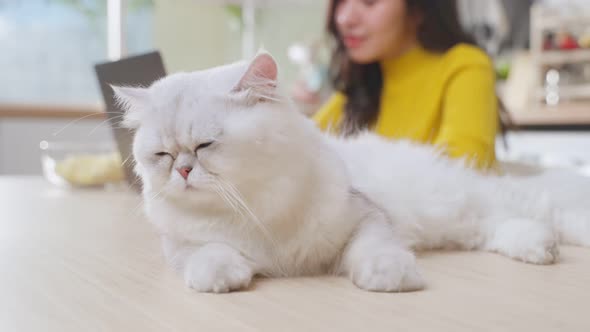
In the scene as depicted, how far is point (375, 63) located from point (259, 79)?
1467mm

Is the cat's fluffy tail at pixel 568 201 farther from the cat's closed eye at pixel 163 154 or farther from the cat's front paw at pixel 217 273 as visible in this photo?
the cat's closed eye at pixel 163 154

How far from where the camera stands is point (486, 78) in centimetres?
183

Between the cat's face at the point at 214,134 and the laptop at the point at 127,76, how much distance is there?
22cm

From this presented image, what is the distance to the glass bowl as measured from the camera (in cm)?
184

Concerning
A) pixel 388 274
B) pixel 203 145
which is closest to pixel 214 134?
pixel 203 145

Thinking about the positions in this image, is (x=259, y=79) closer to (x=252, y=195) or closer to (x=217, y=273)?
(x=252, y=195)

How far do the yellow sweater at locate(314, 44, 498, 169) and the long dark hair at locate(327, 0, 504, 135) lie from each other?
36mm

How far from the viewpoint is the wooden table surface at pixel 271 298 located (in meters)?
0.55

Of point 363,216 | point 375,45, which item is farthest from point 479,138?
point 363,216

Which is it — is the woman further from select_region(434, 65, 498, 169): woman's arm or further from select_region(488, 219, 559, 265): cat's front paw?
select_region(488, 219, 559, 265): cat's front paw

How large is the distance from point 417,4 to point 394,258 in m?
1.41

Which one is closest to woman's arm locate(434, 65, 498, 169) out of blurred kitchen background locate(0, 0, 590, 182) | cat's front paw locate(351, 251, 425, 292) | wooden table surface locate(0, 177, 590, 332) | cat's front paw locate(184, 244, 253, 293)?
wooden table surface locate(0, 177, 590, 332)

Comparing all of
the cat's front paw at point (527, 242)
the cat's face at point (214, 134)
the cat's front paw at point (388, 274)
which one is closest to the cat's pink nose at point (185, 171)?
the cat's face at point (214, 134)

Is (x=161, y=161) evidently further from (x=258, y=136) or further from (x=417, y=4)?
(x=417, y=4)
